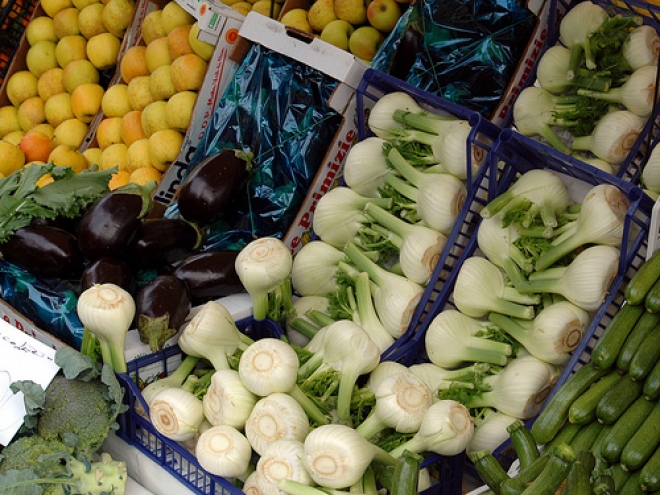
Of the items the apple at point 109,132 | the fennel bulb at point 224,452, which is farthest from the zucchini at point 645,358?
the apple at point 109,132

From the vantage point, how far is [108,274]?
2.75m

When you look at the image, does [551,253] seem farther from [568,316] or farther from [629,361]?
[629,361]

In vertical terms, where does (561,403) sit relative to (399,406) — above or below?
above

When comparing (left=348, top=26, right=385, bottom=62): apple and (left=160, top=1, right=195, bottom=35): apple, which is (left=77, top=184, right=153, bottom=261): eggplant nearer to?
(left=348, top=26, right=385, bottom=62): apple

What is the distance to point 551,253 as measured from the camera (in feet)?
8.19

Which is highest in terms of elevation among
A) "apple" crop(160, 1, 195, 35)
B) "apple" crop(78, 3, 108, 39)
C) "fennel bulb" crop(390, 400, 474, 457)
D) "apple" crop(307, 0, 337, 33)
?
"apple" crop(307, 0, 337, 33)

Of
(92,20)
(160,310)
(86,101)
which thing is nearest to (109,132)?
(86,101)

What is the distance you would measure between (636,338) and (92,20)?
3.66 meters

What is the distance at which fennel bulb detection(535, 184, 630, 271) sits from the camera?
Answer: 2.39 meters

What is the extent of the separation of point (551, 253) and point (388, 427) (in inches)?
28.9

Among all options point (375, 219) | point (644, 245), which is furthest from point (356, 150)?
point (644, 245)

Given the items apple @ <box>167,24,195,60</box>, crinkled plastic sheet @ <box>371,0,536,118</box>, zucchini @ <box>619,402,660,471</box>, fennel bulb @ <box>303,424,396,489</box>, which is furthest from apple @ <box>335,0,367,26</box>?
zucchini @ <box>619,402,660,471</box>

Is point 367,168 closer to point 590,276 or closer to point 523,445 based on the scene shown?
point 590,276

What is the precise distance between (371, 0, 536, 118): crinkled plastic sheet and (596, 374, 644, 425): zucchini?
142 centimetres
